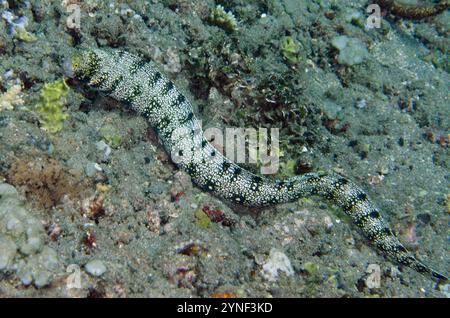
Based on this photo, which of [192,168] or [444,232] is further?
[444,232]

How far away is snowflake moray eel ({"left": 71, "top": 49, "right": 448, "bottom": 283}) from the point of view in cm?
633

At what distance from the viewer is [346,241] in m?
6.18

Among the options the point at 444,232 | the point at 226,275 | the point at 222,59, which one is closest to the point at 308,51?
the point at 222,59

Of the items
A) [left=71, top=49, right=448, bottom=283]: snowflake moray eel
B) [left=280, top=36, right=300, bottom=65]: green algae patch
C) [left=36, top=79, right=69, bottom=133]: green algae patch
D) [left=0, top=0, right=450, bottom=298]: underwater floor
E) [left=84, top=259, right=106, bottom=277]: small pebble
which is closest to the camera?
[left=84, top=259, right=106, bottom=277]: small pebble

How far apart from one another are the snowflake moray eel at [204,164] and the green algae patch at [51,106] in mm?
729

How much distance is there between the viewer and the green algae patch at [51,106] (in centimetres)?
546

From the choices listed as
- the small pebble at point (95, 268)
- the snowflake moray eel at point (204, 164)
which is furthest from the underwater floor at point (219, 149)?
the snowflake moray eel at point (204, 164)

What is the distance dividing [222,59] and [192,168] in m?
2.36

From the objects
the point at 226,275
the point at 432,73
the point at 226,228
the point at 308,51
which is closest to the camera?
the point at 226,275

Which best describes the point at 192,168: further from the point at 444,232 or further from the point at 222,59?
the point at 444,232

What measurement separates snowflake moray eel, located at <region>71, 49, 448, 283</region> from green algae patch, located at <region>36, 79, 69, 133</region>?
2.39 ft

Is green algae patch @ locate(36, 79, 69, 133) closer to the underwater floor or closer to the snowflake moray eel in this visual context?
the underwater floor

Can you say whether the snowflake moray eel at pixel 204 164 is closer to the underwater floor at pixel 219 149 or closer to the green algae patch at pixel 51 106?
the underwater floor at pixel 219 149

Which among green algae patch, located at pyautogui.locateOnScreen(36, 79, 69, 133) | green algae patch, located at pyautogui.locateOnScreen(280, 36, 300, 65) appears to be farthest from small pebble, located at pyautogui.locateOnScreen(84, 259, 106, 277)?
green algae patch, located at pyautogui.locateOnScreen(280, 36, 300, 65)
